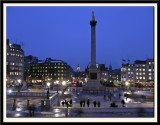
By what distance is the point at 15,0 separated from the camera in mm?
12875

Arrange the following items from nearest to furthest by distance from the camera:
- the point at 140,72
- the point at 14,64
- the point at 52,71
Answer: the point at 14,64 → the point at 140,72 → the point at 52,71

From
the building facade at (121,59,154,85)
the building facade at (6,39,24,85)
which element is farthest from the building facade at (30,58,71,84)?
the building facade at (121,59,154,85)

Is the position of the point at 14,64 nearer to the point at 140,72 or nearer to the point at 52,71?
the point at 52,71

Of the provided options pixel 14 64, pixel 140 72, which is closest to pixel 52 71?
pixel 14 64

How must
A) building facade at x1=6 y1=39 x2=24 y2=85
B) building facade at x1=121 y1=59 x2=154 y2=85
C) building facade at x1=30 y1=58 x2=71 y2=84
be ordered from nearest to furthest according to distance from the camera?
1. building facade at x1=6 y1=39 x2=24 y2=85
2. building facade at x1=121 y1=59 x2=154 y2=85
3. building facade at x1=30 y1=58 x2=71 y2=84

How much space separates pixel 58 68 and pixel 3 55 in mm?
134840

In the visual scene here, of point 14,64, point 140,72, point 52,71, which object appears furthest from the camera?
point 52,71

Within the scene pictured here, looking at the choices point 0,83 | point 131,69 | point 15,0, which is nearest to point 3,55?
point 0,83

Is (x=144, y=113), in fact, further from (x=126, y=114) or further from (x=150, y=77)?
(x=150, y=77)

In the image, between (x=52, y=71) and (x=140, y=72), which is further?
(x=52, y=71)

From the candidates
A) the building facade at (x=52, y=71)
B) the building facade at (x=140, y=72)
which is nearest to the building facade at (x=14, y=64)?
the building facade at (x=52, y=71)

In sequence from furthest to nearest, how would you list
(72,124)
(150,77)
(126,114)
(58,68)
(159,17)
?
1. (58,68)
2. (150,77)
3. (126,114)
4. (159,17)
5. (72,124)

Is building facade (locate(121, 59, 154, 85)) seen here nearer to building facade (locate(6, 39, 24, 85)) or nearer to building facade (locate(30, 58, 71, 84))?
building facade (locate(30, 58, 71, 84))

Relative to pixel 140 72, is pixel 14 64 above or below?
above
